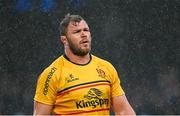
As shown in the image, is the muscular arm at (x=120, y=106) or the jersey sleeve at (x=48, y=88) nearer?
the jersey sleeve at (x=48, y=88)

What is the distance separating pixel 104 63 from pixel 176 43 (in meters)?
3.27

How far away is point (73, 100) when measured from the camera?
4355 mm

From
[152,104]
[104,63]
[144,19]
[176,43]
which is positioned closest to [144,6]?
[144,19]

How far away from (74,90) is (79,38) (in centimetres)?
40

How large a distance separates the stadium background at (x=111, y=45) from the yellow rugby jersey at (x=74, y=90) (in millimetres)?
3140

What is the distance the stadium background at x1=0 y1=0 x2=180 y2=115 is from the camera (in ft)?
24.8

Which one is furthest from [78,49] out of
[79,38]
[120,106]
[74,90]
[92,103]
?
[120,106]

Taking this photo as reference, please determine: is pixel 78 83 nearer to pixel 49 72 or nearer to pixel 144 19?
pixel 49 72

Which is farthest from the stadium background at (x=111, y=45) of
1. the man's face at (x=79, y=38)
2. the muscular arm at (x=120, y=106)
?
the man's face at (x=79, y=38)

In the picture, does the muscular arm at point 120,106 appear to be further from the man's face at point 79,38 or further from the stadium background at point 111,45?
the stadium background at point 111,45

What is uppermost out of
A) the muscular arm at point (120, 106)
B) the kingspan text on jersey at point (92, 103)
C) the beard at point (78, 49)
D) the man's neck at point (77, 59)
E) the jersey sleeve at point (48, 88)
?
the beard at point (78, 49)

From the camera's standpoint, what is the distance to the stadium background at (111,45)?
7.57 meters

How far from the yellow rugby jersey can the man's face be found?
0.12m

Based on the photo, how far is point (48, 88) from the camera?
4.36m
